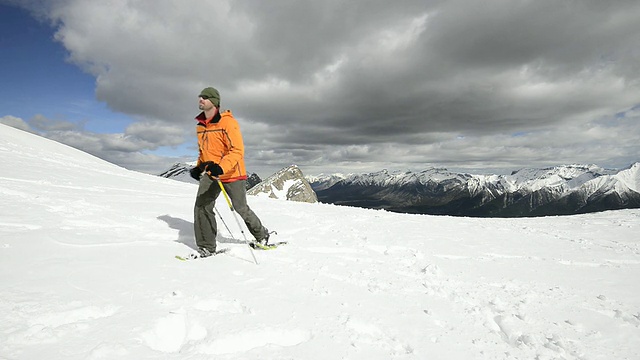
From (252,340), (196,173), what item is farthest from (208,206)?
(252,340)

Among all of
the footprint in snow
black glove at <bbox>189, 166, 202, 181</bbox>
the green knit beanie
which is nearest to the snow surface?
the footprint in snow

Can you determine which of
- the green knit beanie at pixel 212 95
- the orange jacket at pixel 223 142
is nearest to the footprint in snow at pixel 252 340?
the orange jacket at pixel 223 142

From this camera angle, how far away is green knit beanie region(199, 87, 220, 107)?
5.88 metres

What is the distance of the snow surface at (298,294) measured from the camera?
3.07 m

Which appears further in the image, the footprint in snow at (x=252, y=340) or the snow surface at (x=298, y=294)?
the snow surface at (x=298, y=294)

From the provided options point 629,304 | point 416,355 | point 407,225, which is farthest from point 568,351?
point 407,225

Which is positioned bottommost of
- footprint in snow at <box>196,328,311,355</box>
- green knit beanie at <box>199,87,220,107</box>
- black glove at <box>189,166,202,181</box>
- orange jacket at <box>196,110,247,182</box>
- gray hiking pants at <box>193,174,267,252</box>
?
footprint in snow at <box>196,328,311,355</box>

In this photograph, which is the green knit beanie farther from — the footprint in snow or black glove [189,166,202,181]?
the footprint in snow

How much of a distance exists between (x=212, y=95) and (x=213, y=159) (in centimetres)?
127

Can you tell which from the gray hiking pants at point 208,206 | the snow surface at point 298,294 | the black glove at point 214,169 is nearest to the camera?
the snow surface at point 298,294

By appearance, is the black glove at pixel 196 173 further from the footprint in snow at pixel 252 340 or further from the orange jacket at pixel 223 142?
the footprint in snow at pixel 252 340

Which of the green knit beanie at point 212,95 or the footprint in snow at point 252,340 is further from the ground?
the green knit beanie at point 212,95

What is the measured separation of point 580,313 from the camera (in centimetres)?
417

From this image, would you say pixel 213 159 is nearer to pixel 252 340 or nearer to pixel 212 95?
pixel 212 95
